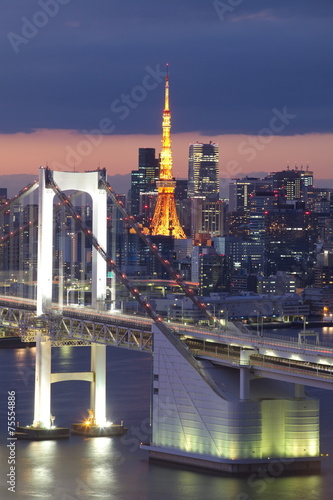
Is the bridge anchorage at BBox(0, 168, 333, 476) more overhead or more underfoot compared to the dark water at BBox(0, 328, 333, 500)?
more overhead

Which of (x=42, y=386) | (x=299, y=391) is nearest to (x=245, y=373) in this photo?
(x=299, y=391)

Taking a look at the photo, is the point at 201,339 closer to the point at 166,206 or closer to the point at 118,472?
the point at 118,472

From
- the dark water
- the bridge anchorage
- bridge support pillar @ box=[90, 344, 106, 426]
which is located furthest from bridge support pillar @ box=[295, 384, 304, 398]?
bridge support pillar @ box=[90, 344, 106, 426]

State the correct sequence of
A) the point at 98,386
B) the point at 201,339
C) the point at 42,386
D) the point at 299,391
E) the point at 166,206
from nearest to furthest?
the point at 299,391, the point at 201,339, the point at 42,386, the point at 98,386, the point at 166,206

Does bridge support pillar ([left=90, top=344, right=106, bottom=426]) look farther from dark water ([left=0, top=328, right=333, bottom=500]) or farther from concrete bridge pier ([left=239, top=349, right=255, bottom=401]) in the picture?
concrete bridge pier ([left=239, top=349, right=255, bottom=401])

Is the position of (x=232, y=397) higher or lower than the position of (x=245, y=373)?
lower

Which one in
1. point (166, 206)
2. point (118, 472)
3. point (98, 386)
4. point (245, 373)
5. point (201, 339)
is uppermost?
point (166, 206)

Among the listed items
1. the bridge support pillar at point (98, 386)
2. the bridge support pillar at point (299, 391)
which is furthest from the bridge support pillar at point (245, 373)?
the bridge support pillar at point (98, 386)
